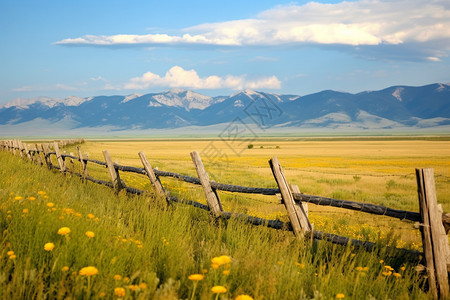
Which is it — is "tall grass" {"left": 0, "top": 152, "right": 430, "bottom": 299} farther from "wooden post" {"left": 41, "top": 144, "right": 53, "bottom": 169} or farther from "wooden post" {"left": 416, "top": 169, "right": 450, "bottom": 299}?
"wooden post" {"left": 41, "top": 144, "right": 53, "bottom": 169}

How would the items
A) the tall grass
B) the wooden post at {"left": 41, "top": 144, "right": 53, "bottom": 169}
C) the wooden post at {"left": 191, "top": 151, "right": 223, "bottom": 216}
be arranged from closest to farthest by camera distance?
the tall grass, the wooden post at {"left": 191, "top": 151, "right": 223, "bottom": 216}, the wooden post at {"left": 41, "top": 144, "right": 53, "bottom": 169}

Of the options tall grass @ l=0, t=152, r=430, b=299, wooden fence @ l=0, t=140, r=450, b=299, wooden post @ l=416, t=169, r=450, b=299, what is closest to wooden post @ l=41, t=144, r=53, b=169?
wooden fence @ l=0, t=140, r=450, b=299

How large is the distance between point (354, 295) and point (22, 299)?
2732 millimetres

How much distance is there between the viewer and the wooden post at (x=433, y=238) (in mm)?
4270

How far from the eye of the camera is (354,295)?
12.3 feet

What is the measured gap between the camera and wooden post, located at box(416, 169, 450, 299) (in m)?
4.27

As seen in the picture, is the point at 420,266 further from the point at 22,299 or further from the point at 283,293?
the point at 22,299

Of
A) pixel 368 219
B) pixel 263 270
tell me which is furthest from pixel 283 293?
pixel 368 219

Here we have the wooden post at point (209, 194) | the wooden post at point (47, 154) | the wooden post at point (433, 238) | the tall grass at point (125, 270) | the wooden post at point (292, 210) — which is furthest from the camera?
the wooden post at point (47, 154)

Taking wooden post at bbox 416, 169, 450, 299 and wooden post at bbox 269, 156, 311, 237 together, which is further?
wooden post at bbox 269, 156, 311, 237

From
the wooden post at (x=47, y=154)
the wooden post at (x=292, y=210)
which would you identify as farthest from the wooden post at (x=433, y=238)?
the wooden post at (x=47, y=154)

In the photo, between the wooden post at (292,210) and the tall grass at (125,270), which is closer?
the tall grass at (125,270)

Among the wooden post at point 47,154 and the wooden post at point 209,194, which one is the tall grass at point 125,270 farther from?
the wooden post at point 47,154

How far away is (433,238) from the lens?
4.29 m
